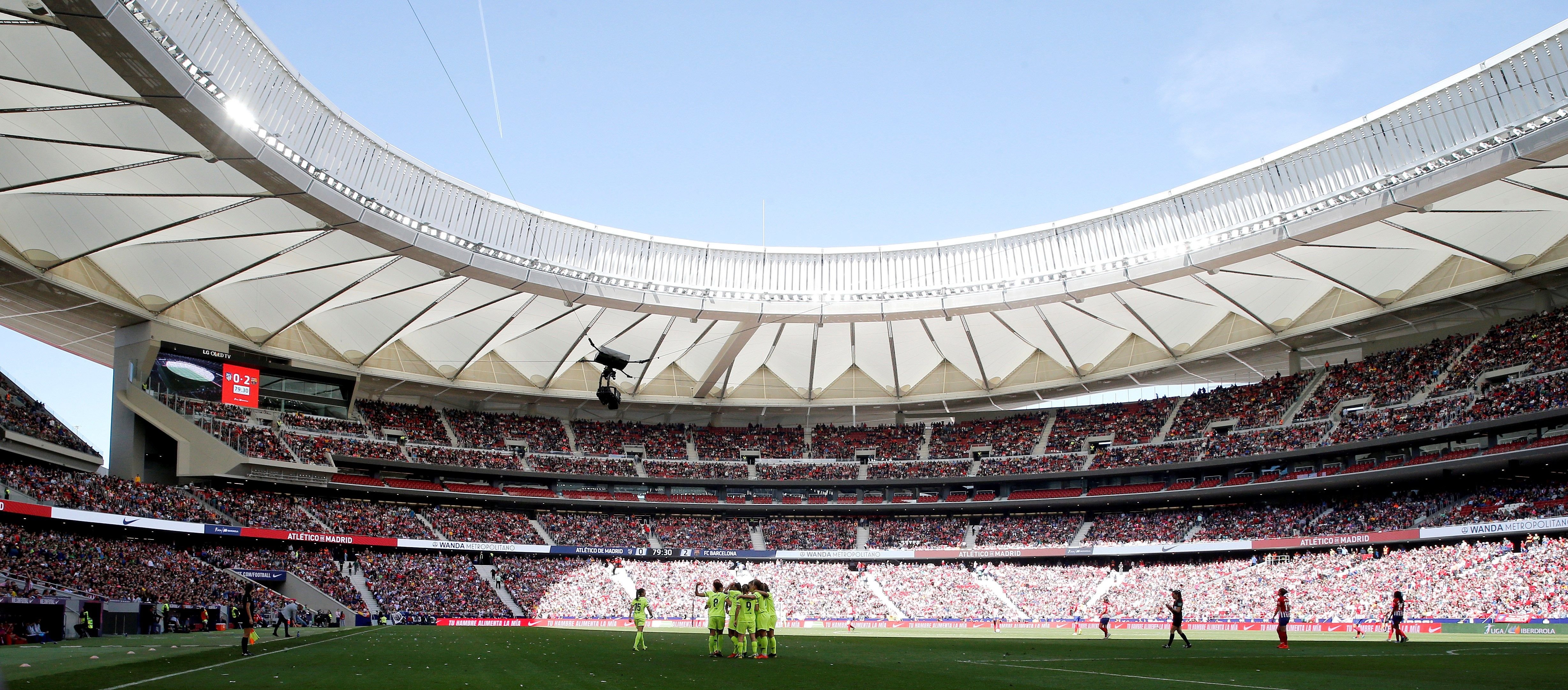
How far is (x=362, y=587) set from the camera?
50156 mm

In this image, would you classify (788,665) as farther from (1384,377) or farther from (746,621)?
(1384,377)

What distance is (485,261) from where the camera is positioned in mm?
40938

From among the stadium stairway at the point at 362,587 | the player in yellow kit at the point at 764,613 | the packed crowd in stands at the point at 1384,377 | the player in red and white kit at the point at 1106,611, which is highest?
the packed crowd in stands at the point at 1384,377

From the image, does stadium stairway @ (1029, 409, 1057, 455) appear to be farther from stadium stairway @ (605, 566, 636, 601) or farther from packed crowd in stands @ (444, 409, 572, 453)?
packed crowd in stands @ (444, 409, 572, 453)

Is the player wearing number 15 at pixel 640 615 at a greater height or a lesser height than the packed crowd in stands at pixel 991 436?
lesser

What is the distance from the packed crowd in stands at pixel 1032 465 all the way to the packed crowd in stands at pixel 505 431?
25709 mm

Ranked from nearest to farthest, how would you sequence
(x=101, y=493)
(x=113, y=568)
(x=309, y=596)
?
(x=113, y=568), (x=101, y=493), (x=309, y=596)

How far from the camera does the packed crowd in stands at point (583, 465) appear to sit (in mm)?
62281

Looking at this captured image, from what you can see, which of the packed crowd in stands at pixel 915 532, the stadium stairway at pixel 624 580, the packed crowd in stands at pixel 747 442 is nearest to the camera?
the stadium stairway at pixel 624 580

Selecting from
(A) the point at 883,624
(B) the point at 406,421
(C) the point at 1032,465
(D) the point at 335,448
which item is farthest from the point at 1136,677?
(B) the point at 406,421

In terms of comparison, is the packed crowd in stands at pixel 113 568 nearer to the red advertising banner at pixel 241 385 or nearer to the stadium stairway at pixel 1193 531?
the red advertising banner at pixel 241 385

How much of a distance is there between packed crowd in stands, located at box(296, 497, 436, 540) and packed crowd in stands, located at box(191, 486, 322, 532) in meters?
0.97

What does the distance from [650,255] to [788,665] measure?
3202cm

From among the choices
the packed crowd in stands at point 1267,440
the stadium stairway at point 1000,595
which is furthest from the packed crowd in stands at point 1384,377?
the stadium stairway at point 1000,595
